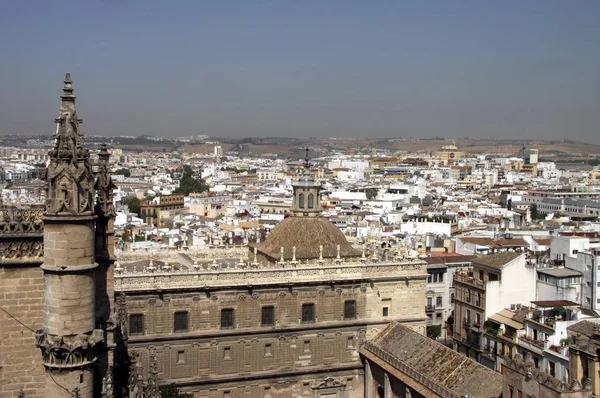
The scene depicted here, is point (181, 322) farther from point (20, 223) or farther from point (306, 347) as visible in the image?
point (20, 223)

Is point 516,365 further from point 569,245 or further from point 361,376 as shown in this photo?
point 569,245

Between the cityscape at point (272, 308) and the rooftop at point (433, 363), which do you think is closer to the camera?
the cityscape at point (272, 308)

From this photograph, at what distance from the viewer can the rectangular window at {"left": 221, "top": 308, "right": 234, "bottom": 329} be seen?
34625 mm

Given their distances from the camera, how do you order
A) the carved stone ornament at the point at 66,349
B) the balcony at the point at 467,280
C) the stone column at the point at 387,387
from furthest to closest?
the balcony at the point at 467,280 → the stone column at the point at 387,387 → the carved stone ornament at the point at 66,349

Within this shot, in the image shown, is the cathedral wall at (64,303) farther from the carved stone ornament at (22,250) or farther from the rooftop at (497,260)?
the rooftop at (497,260)

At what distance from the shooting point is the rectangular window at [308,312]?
118ft

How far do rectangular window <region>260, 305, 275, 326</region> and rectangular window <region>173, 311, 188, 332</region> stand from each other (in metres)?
3.21

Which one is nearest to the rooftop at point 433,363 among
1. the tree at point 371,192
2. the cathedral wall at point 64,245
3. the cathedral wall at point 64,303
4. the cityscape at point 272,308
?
the cityscape at point 272,308

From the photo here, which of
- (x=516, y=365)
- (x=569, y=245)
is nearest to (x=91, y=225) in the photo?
(x=516, y=365)

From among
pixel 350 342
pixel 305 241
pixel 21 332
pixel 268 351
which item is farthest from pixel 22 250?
pixel 305 241

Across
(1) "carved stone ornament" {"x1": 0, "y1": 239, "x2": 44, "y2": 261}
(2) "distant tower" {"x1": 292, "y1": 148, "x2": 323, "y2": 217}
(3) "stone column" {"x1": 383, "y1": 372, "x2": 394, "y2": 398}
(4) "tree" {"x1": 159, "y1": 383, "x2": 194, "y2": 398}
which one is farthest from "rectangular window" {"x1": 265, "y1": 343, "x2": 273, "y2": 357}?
(1) "carved stone ornament" {"x1": 0, "y1": 239, "x2": 44, "y2": 261}

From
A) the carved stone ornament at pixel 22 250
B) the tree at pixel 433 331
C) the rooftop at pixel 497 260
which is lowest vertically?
the tree at pixel 433 331

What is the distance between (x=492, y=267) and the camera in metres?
46.2

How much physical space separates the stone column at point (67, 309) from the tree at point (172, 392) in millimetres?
18696
